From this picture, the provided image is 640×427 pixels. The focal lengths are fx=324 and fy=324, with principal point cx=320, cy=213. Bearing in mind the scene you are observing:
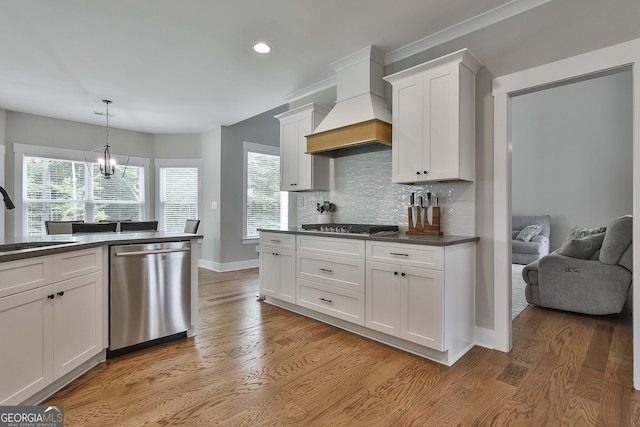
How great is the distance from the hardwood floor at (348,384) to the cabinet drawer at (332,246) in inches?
28.6

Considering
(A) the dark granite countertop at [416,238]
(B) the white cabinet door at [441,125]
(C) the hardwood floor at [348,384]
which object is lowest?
(C) the hardwood floor at [348,384]

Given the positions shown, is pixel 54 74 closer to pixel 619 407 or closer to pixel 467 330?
pixel 467 330

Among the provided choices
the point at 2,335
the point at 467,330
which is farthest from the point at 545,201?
the point at 2,335

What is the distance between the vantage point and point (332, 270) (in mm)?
3010

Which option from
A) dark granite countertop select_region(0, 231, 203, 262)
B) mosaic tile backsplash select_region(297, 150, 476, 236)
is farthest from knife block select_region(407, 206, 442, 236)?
dark granite countertop select_region(0, 231, 203, 262)

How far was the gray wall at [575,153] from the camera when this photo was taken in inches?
227

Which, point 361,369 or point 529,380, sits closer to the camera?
point 529,380

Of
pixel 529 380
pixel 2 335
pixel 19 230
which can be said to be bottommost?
pixel 529 380

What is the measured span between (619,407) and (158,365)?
2840mm

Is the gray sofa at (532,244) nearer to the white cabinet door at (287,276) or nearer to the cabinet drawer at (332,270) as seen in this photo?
the cabinet drawer at (332,270)

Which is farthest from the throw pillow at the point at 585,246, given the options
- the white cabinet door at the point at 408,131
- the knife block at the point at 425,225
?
the white cabinet door at the point at 408,131

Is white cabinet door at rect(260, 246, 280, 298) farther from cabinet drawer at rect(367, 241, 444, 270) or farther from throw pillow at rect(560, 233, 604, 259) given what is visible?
throw pillow at rect(560, 233, 604, 259)

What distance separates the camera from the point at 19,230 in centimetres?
495

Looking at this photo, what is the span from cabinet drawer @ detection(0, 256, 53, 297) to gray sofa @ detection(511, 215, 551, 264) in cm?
613
